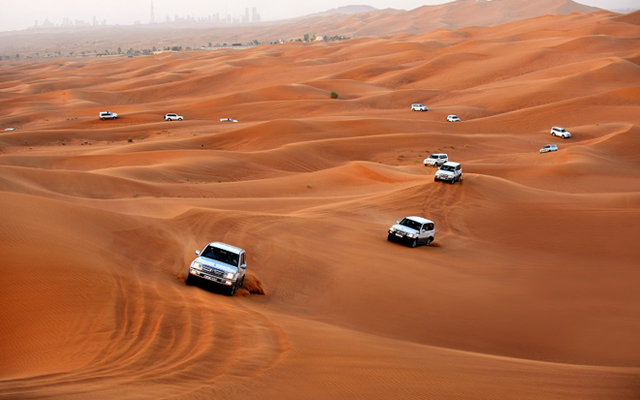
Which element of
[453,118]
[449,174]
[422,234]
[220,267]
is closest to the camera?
[220,267]

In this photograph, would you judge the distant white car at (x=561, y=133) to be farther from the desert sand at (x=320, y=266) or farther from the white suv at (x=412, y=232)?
the white suv at (x=412, y=232)

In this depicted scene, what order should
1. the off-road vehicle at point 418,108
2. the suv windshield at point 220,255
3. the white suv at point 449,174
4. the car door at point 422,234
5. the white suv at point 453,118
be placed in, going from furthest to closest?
1. the off-road vehicle at point 418,108
2. the white suv at point 453,118
3. the white suv at point 449,174
4. the car door at point 422,234
5. the suv windshield at point 220,255

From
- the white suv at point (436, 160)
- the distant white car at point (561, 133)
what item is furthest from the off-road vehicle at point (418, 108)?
the white suv at point (436, 160)

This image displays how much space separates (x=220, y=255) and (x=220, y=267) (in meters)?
0.66

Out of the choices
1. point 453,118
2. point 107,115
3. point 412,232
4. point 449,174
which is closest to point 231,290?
point 412,232

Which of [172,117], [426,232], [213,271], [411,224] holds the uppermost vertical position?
[213,271]

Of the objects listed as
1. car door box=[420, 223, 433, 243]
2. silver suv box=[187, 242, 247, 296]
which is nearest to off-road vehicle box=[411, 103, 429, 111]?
car door box=[420, 223, 433, 243]

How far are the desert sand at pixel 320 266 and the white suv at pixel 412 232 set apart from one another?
386 mm

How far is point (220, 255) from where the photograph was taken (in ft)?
46.5

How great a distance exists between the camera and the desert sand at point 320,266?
9.38 metres

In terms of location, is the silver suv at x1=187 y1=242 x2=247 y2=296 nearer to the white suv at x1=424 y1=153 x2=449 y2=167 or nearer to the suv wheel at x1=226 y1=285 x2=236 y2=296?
the suv wheel at x1=226 y1=285 x2=236 y2=296

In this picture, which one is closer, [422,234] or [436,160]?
[422,234]

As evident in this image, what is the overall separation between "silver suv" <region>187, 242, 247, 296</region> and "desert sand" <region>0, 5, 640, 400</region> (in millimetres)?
418

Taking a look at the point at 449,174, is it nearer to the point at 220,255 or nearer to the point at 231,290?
the point at 220,255
